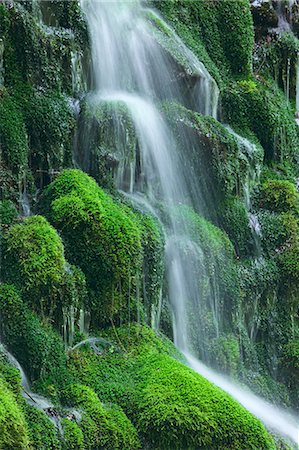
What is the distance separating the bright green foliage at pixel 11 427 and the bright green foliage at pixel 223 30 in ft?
24.7

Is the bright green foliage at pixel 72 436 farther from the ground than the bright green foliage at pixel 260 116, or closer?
closer

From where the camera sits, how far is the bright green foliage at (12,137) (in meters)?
7.34

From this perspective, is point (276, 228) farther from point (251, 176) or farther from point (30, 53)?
point (30, 53)

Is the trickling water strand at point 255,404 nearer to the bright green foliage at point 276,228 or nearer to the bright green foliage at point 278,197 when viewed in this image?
the bright green foliage at point 276,228

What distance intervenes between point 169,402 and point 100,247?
1.60 m

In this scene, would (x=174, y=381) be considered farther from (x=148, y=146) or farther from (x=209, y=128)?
(x=209, y=128)

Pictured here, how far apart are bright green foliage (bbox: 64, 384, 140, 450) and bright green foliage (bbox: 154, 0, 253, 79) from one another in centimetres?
673

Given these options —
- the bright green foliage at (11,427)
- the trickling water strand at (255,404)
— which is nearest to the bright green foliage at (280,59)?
the trickling water strand at (255,404)

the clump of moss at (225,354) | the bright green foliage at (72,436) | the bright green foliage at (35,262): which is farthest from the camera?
the clump of moss at (225,354)

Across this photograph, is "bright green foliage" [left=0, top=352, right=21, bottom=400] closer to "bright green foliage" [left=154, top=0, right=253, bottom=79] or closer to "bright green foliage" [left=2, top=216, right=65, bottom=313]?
"bright green foliage" [left=2, top=216, right=65, bottom=313]

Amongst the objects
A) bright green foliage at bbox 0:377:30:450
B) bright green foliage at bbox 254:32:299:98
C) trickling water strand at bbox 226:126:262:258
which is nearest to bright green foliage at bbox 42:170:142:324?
bright green foliage at bbox 0:377:30:450

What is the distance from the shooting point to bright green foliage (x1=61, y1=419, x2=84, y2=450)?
5.45 meters

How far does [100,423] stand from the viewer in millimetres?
5848

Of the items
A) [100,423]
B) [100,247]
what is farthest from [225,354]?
[100,423]
